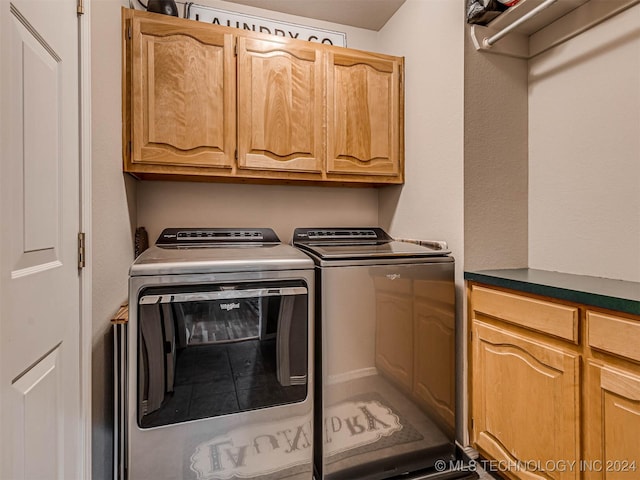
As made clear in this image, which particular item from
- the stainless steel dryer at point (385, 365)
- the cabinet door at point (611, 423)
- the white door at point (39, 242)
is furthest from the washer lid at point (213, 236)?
the cabinet door at point (611, 423)

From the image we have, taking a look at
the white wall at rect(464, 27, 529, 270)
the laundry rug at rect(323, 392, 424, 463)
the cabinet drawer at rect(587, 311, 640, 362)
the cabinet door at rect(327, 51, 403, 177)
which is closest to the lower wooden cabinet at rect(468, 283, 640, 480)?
the cabinet drawer at rect(587, 311, 640, 362)

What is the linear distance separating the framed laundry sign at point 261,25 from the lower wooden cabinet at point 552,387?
187 centimetres

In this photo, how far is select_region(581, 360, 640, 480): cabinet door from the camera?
3.41 ft

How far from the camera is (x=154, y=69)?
1.73 meters

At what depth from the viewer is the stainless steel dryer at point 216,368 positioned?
1322 mm

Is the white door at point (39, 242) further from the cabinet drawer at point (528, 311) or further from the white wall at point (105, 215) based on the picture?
the cabinet drawer at point (528, 311)

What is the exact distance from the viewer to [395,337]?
1.62m

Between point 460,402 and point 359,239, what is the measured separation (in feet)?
3.62

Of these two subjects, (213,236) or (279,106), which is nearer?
Answer: (279,106)

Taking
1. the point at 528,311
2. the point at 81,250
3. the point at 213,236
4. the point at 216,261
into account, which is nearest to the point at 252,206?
the point at 213,236

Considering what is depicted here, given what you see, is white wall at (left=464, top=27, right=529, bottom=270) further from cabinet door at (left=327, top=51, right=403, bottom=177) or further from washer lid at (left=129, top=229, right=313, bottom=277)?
washer lid at (left=129, top=229, right=313, bottom=277)

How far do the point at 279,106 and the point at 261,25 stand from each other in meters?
0.68

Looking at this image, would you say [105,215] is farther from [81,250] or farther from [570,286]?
[570,286]

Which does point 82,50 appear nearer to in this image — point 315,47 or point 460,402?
point 315,47
